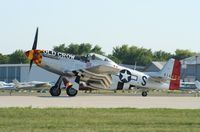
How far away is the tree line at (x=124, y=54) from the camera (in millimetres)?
148625

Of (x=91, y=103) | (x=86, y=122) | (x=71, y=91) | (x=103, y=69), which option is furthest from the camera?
(x=103, y=69)

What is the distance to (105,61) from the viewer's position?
3944 centimetres

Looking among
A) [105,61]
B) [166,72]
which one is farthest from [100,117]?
[166,72]

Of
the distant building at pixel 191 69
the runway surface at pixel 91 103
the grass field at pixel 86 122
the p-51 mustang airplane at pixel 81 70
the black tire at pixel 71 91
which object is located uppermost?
the distant building at pixel 191 69

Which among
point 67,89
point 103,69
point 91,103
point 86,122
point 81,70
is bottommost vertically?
point 86,122

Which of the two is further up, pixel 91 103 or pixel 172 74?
pixel 172 74

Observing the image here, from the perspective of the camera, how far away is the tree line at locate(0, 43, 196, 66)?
149 metres

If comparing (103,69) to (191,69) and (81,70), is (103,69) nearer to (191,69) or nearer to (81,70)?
(81,70)

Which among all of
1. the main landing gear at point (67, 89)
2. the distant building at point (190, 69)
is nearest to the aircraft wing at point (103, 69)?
the main landing gear at point (67, 89)

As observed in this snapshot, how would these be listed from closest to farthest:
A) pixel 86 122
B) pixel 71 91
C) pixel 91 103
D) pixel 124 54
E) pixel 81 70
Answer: pixel 86 122 < pixel 91 103 < pixel 71 91 < pixel 81 70 < pixel 124 54

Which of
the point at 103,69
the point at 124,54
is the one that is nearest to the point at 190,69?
the point at 124,54

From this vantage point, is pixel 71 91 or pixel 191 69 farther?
pixel 191 69

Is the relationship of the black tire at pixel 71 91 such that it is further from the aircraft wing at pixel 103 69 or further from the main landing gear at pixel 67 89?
the aircraft wing at pixel 103 69

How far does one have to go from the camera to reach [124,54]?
158000 millimetres
